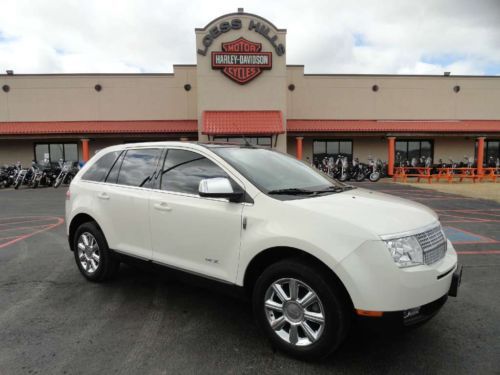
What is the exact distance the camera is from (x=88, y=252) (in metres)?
4.50

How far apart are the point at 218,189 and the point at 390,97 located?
2570 centimetres

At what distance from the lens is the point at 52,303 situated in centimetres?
386

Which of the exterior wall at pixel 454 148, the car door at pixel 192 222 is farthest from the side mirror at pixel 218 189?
the exterior wall at pixel 454 148

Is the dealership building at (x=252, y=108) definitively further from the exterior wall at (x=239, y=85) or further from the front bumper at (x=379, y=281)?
the front bumper at (x=379, y=281)

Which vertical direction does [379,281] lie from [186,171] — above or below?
below

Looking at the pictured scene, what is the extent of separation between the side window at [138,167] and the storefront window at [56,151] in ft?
73.3

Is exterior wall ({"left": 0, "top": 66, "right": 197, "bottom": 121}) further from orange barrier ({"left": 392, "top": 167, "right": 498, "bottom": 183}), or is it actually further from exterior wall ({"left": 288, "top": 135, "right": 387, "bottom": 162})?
orange barrier ({"left": 392, "top": 167, "right": 498, "bottom": 183})

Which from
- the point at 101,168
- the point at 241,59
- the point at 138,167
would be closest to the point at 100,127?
the point at 241,59

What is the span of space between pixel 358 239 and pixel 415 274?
0.47 metres

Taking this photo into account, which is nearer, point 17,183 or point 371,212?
point 371,212

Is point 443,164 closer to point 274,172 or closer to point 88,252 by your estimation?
point 274,172

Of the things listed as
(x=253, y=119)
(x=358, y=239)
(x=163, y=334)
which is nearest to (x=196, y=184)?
(x=163, y=334)

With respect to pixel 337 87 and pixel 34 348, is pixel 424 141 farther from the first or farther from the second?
pixel 34 348

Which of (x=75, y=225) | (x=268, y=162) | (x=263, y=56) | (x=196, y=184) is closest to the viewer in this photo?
(x=196, y=184)
